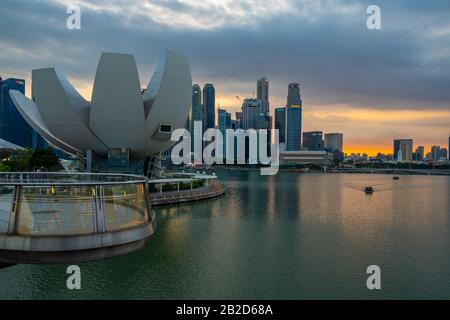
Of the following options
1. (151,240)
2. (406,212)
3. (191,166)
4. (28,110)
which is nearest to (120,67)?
(28,110)

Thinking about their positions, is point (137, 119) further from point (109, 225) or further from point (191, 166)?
point (191, 166)

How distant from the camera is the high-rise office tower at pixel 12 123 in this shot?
144 meters

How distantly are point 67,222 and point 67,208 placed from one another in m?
0.42

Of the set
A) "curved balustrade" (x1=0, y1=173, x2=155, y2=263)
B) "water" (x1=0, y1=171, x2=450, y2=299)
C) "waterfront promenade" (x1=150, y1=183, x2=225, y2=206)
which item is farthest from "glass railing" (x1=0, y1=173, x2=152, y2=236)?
"waterfront promenade" (x1=150, y1=183, x2=225, y2=206)

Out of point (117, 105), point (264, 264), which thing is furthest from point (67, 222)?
point (117, 105)

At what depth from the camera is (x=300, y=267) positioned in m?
13.2

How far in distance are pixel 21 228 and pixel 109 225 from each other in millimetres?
1615

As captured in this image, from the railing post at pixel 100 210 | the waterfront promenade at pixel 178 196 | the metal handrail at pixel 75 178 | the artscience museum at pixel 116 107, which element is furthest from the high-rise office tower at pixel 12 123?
the railing post at pixel 100 210

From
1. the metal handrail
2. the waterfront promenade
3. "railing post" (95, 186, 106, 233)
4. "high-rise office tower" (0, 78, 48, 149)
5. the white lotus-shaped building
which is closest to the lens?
"railing post" (95, 186, 106, 233)

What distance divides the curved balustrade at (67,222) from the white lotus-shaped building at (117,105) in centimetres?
2024

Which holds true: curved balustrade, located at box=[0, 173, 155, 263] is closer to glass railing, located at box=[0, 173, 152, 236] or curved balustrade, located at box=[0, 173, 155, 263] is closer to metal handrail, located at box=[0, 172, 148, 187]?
glass railing, located at box=[0, 173, 152, 236]

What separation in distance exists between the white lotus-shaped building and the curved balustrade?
66.4 feet

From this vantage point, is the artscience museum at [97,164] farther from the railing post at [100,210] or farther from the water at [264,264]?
the water at [264,264]

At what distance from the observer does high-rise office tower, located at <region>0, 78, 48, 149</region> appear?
144375 millimetres
